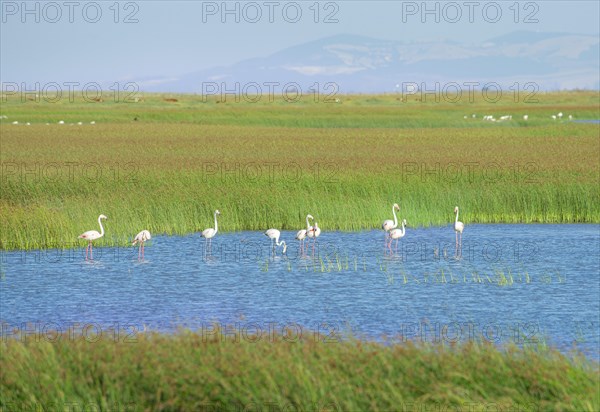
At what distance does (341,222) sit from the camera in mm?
28984

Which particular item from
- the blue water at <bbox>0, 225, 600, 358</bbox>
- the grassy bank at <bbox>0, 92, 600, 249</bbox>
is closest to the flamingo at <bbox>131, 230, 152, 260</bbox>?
the blue water at <bbox>0, 225, 600, 358</bbox>

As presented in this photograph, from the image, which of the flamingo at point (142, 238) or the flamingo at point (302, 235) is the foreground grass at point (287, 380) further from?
the flamingo at point (302, 235)

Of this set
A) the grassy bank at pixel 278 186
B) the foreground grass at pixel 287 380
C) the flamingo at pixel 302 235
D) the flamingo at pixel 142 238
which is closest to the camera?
the foreground grass at pixel 287 380

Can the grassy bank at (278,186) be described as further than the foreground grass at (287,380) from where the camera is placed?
Yes

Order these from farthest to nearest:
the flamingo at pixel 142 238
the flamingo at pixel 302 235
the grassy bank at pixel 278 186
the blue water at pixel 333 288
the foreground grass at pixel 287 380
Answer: the grassy bank at pixel 278 186 → the flamingo at pixel 302 235 → the flamingo at pixel 142 238 → the blue water at pixel 333 288 → the foreground grass at pixel 287 380

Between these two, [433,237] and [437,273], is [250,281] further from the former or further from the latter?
[433,237]

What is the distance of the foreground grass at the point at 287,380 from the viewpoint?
33.7 feet

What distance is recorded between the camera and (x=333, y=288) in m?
21.0

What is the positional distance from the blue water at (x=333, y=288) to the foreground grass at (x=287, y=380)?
3.18 metres

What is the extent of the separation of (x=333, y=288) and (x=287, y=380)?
1055cm

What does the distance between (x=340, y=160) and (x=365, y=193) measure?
8783 millimetres

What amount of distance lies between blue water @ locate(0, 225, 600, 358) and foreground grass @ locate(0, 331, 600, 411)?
3.18m

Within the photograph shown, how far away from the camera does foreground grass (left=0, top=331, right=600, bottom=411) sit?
1027 centimetres

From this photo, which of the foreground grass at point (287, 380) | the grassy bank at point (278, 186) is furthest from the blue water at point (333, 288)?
the foreground grass at point (287, 380)
